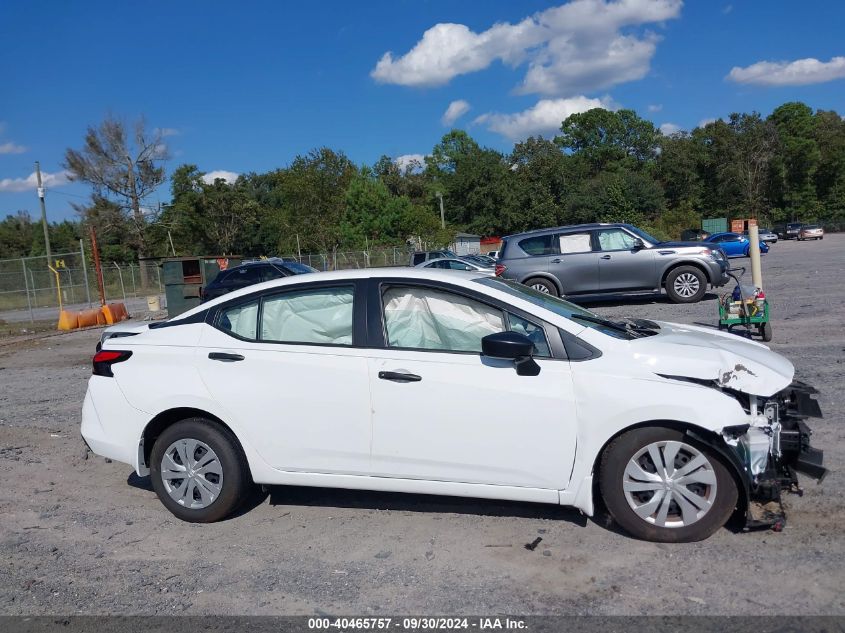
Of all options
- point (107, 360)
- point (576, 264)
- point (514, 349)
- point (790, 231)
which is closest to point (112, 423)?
point (107, 360)

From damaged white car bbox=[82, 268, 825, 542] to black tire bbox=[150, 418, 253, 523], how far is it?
0.04ft

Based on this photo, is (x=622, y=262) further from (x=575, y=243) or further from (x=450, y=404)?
(x=450, y=404)

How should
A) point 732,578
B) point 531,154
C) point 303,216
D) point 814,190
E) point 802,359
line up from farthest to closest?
point 531,154 < point 814,190 < point 303,216 < point 802,359 < point 732,578

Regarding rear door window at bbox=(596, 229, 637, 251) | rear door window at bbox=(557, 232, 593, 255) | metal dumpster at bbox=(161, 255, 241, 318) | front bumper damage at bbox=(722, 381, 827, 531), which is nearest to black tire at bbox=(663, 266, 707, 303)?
rear door window at bbox=(596, 229, 637, 251)

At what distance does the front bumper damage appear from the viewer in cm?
395

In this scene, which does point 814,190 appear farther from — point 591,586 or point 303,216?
point 591,586

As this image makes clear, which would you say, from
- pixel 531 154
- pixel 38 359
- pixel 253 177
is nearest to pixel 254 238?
pixel 253 177

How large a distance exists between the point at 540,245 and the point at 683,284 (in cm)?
313

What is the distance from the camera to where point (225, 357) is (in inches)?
182

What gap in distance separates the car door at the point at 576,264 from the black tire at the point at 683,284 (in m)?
1.51

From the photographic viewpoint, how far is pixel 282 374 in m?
4.48

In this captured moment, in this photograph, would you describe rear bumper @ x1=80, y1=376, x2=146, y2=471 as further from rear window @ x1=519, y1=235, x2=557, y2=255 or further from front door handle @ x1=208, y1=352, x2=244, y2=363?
rear window @ x1=519, y1=235, x2=557, y2=255

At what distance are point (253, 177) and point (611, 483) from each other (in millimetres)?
97471

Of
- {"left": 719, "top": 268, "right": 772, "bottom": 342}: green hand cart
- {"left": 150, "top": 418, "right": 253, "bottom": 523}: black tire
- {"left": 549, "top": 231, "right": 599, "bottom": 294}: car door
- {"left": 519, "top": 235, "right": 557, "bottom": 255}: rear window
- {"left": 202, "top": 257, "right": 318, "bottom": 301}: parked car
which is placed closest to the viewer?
{"left": 150, "top": 418, "right": 253, "bottom": 523}: black tire
